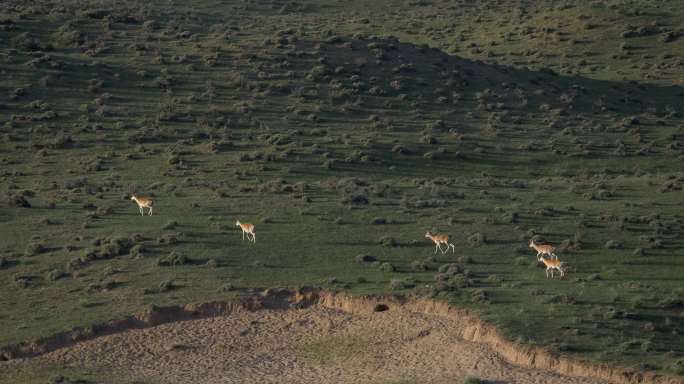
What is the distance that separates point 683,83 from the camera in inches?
3017

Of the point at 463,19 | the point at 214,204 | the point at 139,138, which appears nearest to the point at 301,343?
the point at 214,204

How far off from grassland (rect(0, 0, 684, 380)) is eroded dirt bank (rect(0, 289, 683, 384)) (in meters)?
0.72

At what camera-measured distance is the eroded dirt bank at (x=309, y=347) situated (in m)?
29.0

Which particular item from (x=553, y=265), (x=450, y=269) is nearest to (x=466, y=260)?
(x=450, y=269)

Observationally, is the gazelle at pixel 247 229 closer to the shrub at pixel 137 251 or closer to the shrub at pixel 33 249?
the shrub at pixel 137 251

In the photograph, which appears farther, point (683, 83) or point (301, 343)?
point (683, 83)

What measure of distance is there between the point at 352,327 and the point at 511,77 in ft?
143

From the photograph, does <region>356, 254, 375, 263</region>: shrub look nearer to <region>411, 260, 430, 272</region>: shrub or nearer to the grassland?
the grassland

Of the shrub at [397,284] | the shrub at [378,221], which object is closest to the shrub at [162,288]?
the shrub at [397,284]

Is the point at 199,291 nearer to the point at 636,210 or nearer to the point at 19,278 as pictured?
the point at 19,278

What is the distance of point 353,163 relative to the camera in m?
54.2

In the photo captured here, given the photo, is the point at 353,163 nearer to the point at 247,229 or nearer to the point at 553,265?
the point at 247,229

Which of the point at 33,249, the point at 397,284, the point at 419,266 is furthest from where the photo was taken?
the point at 33,249

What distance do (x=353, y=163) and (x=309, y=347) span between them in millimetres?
23538
